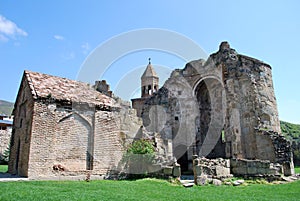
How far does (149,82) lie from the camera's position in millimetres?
40781

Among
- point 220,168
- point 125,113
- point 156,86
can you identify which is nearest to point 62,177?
point 125,113

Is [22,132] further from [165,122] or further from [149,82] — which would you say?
[149,82]

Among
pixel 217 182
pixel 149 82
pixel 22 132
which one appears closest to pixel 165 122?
pixel 217 182

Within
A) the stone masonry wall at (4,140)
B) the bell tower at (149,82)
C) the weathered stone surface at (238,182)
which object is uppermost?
the bell tower at (149,82)

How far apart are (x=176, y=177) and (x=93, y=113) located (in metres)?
5.57

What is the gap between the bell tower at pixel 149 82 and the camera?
1596 inches

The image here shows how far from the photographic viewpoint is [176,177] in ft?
38.6

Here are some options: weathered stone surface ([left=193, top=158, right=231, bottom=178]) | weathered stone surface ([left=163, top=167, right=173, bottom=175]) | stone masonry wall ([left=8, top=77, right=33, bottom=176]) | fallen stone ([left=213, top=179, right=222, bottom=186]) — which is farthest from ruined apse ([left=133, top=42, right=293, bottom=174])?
stone masonry wall ([left=8, top=77, right=33, bottom=176])

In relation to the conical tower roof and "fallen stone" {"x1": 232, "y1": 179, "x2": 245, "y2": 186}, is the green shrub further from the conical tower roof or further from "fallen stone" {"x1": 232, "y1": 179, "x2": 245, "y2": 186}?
the conical tower roof

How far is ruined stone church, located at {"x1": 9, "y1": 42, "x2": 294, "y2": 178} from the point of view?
40.5 ft

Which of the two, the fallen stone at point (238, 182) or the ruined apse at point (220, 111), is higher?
the ruined apse at point (220, 111)

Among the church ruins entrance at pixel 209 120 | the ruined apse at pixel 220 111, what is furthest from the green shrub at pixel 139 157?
the church ruins entrance at pixel 209 120

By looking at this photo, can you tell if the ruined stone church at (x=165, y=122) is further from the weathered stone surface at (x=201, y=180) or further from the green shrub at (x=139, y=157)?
the weathered stone surface at (x=201, y=180)

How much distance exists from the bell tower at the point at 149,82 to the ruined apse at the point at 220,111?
1790 centimetres
